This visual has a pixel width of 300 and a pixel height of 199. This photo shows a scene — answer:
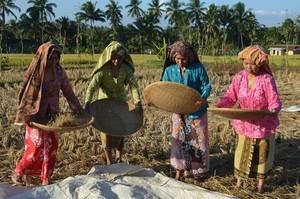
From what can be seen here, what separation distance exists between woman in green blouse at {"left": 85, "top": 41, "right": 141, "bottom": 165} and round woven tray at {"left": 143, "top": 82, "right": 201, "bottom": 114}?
11.5 inches

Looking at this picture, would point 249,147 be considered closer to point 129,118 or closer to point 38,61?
point 129,118

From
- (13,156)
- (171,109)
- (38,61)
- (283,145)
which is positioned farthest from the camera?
(283,145)

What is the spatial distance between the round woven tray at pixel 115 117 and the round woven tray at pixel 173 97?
28cm

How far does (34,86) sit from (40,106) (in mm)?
187

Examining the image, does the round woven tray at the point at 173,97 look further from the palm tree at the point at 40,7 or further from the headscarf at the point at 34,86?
the palm tree at the point at 40,7

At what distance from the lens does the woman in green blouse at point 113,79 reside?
17.4 feet

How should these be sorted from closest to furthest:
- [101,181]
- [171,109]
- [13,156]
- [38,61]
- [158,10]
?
[101,181], [38,61], [171,109], [13,156], [158,10]

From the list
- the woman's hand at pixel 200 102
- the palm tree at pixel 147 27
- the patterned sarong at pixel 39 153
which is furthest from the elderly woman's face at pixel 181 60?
the palm tree at pixel 147 27

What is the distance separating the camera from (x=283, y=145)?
6.59 meters

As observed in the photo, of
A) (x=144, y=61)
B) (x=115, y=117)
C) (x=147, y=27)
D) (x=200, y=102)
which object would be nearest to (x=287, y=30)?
(x=144, y=61)

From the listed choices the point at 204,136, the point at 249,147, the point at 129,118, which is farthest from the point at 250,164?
the point at 129,118

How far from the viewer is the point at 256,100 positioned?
479 centimetres

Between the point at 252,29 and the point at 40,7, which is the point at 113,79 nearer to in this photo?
the point at 252,29

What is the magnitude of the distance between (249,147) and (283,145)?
5.93ft
